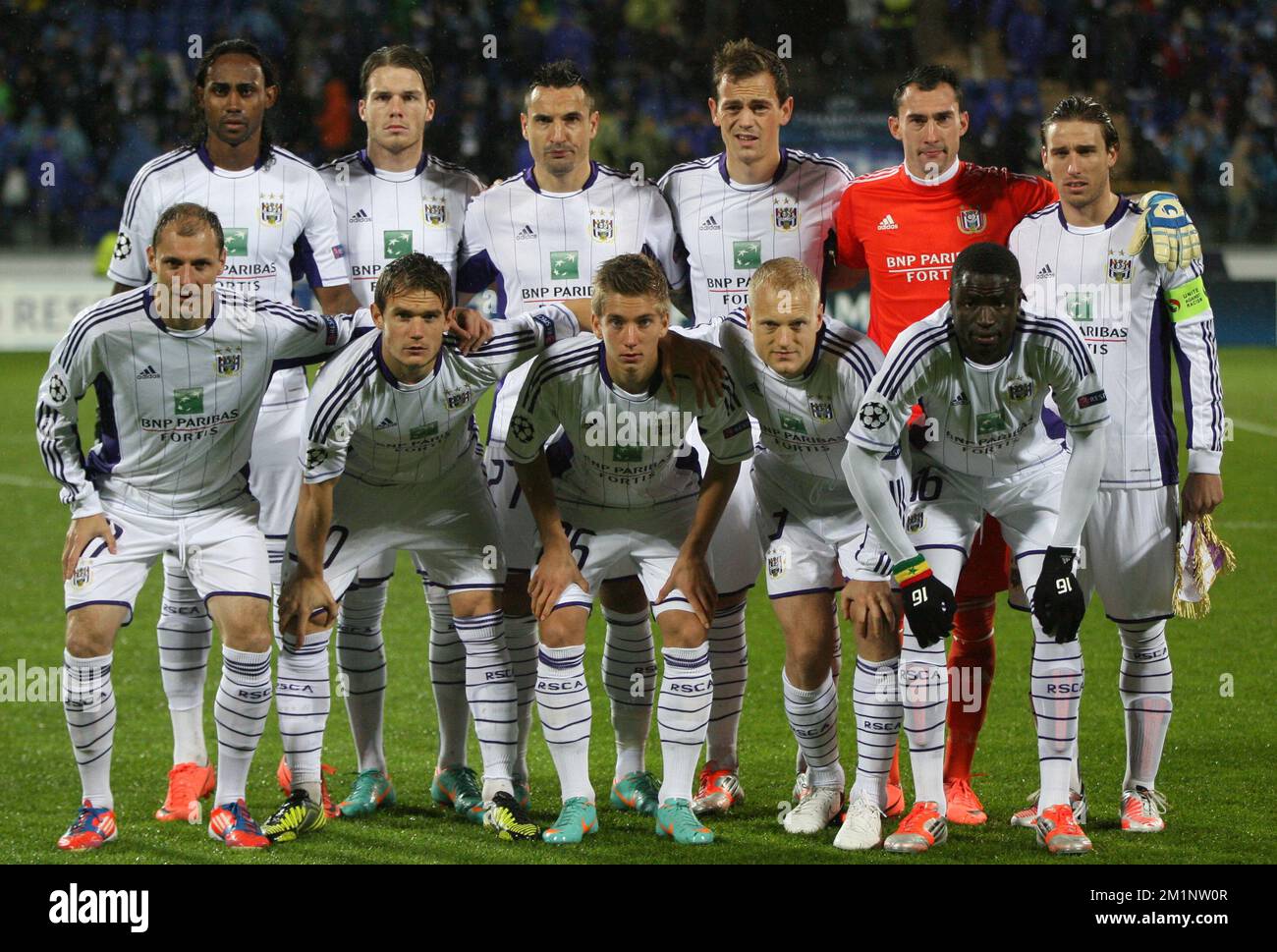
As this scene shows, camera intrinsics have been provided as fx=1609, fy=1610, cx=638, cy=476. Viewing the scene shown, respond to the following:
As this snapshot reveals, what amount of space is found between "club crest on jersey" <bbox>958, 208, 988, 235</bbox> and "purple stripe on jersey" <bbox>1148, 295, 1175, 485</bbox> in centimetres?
64

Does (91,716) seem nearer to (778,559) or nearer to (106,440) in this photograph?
(106,440)

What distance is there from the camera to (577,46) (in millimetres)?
18547

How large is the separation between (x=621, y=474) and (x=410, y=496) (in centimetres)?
64

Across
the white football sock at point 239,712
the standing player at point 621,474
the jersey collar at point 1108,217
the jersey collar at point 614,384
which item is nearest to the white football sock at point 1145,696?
the jersey collar at point 1108,217

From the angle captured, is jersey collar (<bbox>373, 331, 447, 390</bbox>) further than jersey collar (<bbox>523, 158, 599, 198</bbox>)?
No

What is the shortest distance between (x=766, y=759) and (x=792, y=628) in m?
1.16

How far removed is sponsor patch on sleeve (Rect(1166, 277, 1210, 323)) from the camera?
476 centimetres

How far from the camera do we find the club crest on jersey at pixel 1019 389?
4465 mm

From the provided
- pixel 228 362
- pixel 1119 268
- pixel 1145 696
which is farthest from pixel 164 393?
pixel 1145 696

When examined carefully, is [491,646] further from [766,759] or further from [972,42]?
[972,42]

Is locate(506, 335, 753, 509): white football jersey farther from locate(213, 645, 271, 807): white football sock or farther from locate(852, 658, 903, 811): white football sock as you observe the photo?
locate(213, 645, 271, 807): white football sock

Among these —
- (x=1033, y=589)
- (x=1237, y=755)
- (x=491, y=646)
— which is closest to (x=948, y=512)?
(x=1033, y=589)

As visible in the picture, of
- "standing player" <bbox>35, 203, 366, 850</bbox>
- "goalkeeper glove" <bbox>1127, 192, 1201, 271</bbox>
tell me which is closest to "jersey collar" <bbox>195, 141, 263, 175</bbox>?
"standing player" <bbox>35, 203, 366, 850</bbox>

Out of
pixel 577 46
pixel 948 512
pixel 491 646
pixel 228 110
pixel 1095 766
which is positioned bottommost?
pixel 1095 766
